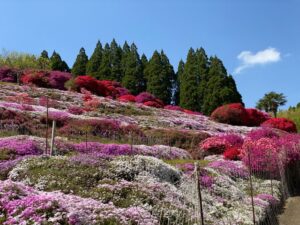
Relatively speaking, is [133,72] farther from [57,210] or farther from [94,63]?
Result: [57,210]

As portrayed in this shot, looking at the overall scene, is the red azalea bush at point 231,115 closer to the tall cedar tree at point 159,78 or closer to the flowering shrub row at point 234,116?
the flowering shrub row at point 234,116

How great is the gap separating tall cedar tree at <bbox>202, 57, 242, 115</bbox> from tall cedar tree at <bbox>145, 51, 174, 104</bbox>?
9.27 m

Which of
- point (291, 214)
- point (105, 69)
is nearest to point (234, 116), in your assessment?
point (105, 69)

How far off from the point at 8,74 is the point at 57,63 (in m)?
23.8

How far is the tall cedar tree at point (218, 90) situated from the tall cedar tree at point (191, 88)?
2.19 m

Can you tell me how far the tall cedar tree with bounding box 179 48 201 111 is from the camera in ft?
230

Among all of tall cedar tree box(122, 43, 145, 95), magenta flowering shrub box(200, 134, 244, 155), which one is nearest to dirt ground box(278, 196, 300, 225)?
magenta flowering shrub box(200, 134, 244, 155)

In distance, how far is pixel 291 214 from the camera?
17562 mm

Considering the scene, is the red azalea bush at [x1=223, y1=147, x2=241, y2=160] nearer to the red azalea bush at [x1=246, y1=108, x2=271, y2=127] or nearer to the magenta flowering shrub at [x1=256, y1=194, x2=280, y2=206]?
the magenta flowering shrub at [x1=256, y1=194, x2=280, y2=206]

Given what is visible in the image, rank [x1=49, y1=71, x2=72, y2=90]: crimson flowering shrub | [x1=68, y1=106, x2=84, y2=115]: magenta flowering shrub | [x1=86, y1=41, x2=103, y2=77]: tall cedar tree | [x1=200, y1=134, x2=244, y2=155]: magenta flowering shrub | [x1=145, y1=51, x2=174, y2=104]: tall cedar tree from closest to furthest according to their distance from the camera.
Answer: [x1=200, y1=134, x2=244, y2=155]: magenta flowering shrub → [x1=68, y1=106, x2=84, y2=115]: magenta flowering shrub → [x1=49, y1=71, x2=72, y2=90]: crimson flowering shrub → [x1=145, y1=51, x2=174, y2=104]: tall cedar tree → [x1=86, y1=41, x2=103, y2=77]: tall cedar tree

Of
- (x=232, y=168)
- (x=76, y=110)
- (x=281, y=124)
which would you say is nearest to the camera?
(x=232, y=168)

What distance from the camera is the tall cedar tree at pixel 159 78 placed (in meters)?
75.5

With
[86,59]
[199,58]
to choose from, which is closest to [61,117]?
[199,58]

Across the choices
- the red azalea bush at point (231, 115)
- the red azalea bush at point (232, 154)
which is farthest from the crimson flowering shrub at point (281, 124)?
the red azalea bush at point (232, 154)
